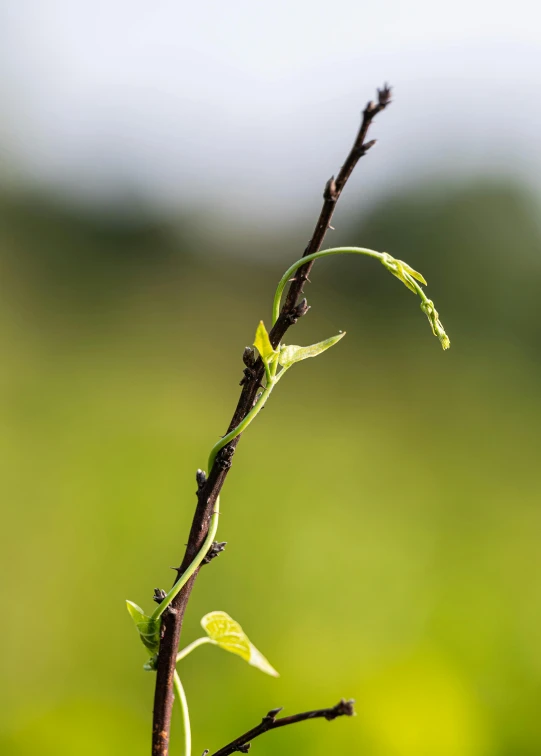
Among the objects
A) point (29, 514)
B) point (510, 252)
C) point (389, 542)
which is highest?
point (510, 252)

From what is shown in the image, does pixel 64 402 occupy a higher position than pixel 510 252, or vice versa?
pixel 510 252

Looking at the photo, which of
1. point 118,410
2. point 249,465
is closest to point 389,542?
point 249,465

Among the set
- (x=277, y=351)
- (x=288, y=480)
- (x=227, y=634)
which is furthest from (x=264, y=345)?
(x=288, y=480)

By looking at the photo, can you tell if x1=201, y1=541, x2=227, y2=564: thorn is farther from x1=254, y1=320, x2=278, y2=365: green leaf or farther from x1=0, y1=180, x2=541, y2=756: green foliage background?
x1=0, y1=180, x2=541, y2=756: green foliage background

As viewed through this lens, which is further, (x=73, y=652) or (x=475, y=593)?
(x=475, y=593)

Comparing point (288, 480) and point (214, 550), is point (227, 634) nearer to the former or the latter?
point (214, 550)

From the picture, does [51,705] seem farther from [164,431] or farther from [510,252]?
[510,252]
